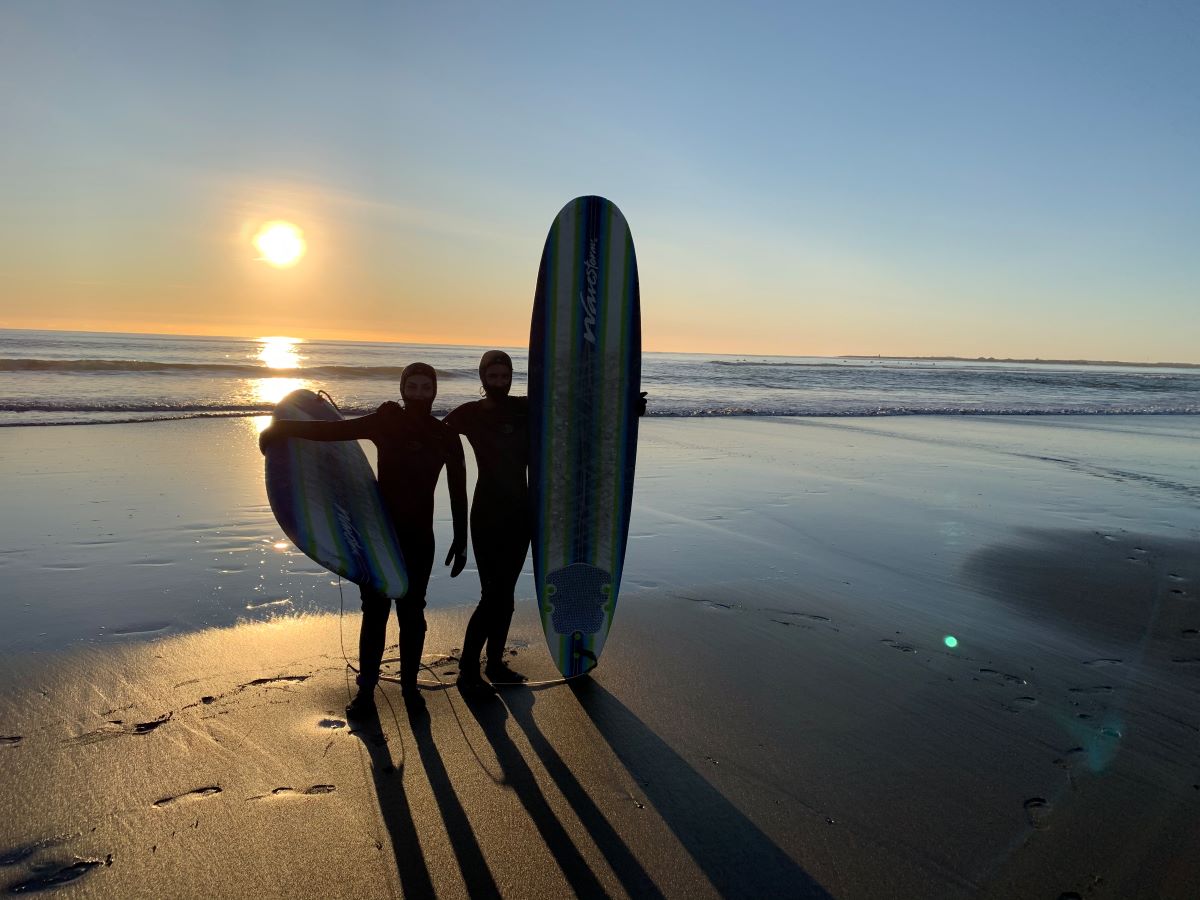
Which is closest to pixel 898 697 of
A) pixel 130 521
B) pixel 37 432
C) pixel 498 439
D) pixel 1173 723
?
pixel 1173 723

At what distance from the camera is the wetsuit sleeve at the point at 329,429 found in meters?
3.32

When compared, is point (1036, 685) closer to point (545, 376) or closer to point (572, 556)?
→ point (572, 556)

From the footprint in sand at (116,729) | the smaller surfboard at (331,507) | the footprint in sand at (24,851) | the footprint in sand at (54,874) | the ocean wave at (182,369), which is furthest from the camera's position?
the ocean wave at (182,369)

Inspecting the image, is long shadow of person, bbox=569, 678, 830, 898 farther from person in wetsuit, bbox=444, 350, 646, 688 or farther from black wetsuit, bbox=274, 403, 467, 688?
black wetsuit, bbox=274, 403, 467, 688

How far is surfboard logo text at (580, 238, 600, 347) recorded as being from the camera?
4.14m

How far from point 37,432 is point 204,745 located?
35.7 ft

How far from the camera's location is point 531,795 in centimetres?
274

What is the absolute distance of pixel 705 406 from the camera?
2044cm

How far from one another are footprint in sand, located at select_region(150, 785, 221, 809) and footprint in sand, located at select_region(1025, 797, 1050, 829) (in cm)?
292

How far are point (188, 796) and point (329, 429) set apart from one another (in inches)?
61.2

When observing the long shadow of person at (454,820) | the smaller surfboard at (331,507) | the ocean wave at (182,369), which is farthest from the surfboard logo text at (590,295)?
the ocean wave at (182,369)

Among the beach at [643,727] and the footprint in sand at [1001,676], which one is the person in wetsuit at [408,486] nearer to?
the beach at [643,727]

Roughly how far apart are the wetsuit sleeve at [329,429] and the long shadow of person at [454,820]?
128 centimetres

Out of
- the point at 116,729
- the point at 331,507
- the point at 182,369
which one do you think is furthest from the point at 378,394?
the point at 116,729
